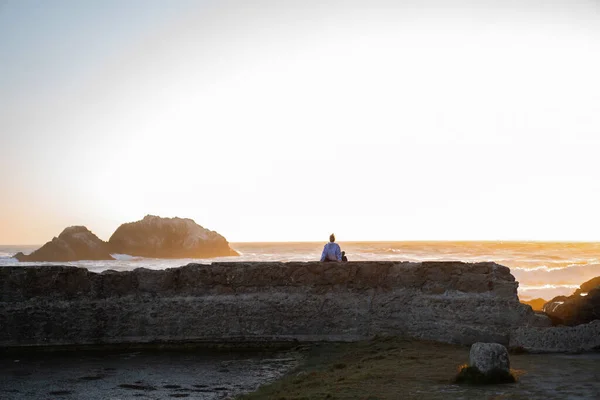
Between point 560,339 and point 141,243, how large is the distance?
4744 centimetres

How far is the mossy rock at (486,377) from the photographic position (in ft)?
18.9

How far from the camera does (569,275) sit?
88.2ft

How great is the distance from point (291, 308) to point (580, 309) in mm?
4627

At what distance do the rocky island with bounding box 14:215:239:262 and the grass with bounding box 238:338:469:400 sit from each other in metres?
41.5

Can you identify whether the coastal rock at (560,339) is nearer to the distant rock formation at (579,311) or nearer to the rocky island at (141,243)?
the distant rock formation at (579,311)

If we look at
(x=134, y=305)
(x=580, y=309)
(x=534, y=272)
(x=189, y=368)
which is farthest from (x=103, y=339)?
(x=534, y=272)

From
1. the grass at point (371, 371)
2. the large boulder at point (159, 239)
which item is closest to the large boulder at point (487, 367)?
the grass at point (371, 371)

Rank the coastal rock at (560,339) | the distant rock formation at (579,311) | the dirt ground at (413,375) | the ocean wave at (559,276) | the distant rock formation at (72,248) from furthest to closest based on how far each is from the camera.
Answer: the distant rock formation at (72,248) → the ocean wave at (559,276) → the distant rock formation at (579,311) → the coastal rock at (560,339) → the dirt ground at (413,375)

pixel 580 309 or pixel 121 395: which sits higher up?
pixel 580 309

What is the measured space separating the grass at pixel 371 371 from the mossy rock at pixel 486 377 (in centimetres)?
19

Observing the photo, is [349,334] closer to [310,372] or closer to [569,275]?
[310,372]

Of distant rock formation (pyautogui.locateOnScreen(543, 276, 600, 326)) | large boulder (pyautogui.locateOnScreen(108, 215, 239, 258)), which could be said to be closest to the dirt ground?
distant rock formation (pyautogui.locateOnScreen(543, 276, 600, 326))

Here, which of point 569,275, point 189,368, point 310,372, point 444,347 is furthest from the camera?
point 569,275

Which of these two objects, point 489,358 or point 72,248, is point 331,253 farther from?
point 72,248
